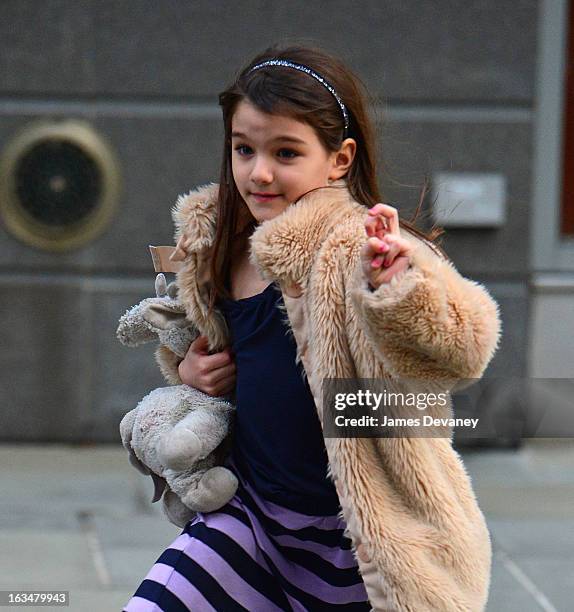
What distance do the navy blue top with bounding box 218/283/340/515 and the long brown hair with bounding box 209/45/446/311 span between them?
0.19 meters

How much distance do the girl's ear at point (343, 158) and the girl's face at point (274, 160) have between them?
0.05ft

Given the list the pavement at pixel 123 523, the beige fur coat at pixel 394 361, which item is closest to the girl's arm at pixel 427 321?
the beige fur coat at pixel 394 361

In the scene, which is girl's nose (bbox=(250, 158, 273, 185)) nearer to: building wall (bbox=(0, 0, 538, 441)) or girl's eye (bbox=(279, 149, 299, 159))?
girl's eye (bbox=(279, 149, 299, 159))

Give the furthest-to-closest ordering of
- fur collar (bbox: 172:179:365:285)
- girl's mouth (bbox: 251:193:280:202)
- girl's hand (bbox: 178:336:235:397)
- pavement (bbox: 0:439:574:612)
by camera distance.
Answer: pavement (bbox: 0:439:574:612) < girl's hand (bbox: 178:336:235:397) < girl's mouth (bbox: 251:193:280:202) < fur collar (bbox: 172:179:365:285)

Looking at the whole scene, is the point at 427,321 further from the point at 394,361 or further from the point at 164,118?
the point at 164,118

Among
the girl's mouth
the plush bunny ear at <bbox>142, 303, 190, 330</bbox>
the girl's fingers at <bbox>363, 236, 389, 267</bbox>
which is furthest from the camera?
the plush bunny ear at <bbox>142, 303, 190, 330</bbox>

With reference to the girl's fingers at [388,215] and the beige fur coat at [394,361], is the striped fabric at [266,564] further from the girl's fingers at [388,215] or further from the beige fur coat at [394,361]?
the girl's fingers at [388,215]

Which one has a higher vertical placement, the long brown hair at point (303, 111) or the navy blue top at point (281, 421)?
the long brown hair at point (303, 111)

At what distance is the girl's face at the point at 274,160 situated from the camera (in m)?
2.57

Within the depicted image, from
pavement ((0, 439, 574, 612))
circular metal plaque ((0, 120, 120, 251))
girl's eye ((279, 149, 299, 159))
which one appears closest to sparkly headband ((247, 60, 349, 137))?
girl's eye ((279, 149, 299, 159))

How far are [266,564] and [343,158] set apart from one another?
2.94 ft

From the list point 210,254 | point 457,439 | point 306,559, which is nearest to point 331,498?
point 306,559

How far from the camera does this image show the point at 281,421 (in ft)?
8.61

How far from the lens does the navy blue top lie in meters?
2.61
